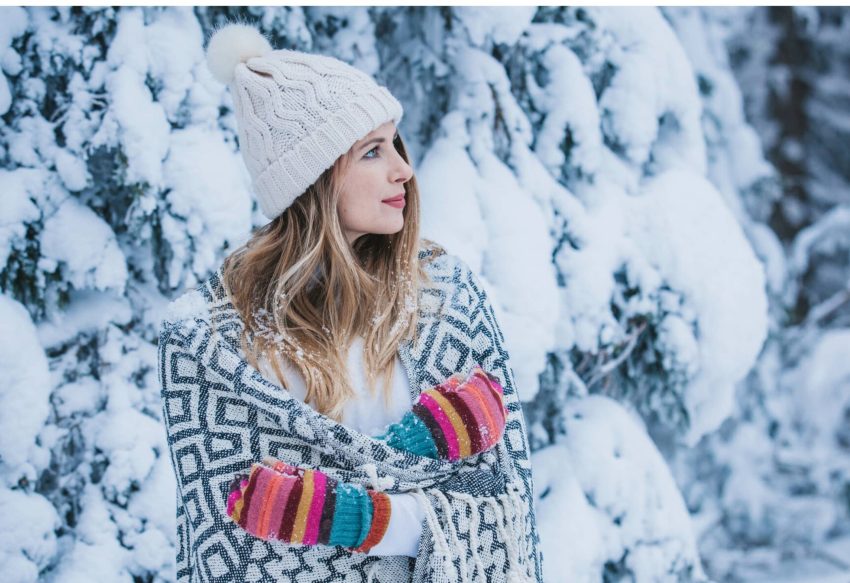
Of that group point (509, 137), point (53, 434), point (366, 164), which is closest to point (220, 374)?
point (366, 164)

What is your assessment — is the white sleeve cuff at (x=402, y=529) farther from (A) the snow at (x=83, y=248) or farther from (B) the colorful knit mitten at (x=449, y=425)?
(A) the snow at (x=83, y=248)

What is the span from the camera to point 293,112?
1806 millimetres

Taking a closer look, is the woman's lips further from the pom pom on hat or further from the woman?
the pom pom on hat

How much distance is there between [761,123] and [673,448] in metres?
3.95

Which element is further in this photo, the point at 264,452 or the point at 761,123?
the point at 761,123

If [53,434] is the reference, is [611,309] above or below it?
above

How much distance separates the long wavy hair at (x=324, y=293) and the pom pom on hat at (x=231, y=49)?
39 cm

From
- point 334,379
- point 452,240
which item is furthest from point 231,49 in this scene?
point 452,240

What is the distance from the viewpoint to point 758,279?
3127 mm

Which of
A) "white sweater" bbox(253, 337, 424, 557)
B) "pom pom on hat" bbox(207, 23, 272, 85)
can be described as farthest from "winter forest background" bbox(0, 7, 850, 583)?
"white sweater" bbox(253, 337, 424, 557)

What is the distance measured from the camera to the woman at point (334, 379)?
1619mm

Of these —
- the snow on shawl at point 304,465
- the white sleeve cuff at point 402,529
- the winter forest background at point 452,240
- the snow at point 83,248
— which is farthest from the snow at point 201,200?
the white sleeve cuff at point 402,529

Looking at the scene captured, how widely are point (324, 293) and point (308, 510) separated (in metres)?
0.61

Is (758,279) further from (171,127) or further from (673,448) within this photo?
(171,127)
